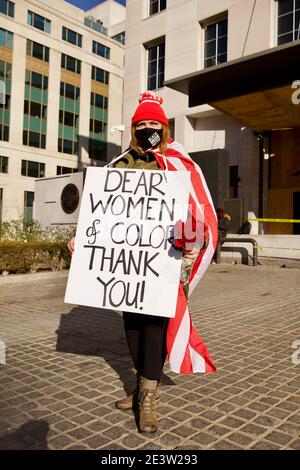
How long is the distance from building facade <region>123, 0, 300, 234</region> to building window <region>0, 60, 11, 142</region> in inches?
922

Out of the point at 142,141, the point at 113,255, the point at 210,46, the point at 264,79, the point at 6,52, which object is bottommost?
the point at 113,255

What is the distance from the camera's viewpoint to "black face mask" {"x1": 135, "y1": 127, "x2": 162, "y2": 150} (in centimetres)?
310

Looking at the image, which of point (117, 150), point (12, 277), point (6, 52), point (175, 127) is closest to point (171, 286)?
point (12, 277)

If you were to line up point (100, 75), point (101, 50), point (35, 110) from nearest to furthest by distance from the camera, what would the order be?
point (35, 110)
point (100, 75)
point (101, 50)

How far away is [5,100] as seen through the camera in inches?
1663

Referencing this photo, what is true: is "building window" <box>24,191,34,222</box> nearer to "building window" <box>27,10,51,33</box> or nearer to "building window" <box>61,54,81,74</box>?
"building window" <box>61,54,81,74</box>

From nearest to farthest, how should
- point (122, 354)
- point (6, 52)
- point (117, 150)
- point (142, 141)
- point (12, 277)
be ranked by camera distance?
point (142, 141) → point (122, 354) → point (12, 277) → point (6, 52) → point (117, 150)

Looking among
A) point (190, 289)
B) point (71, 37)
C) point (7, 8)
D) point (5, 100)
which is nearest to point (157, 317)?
point (190, 289)

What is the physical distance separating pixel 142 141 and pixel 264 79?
1281 centimetres

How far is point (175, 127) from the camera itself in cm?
2123

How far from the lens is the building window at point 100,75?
1998 inches

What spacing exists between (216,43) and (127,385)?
64.3ft

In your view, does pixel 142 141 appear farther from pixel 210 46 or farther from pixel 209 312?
pixel 210 46

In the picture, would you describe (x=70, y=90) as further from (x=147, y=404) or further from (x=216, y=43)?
(x=147, y=404)
